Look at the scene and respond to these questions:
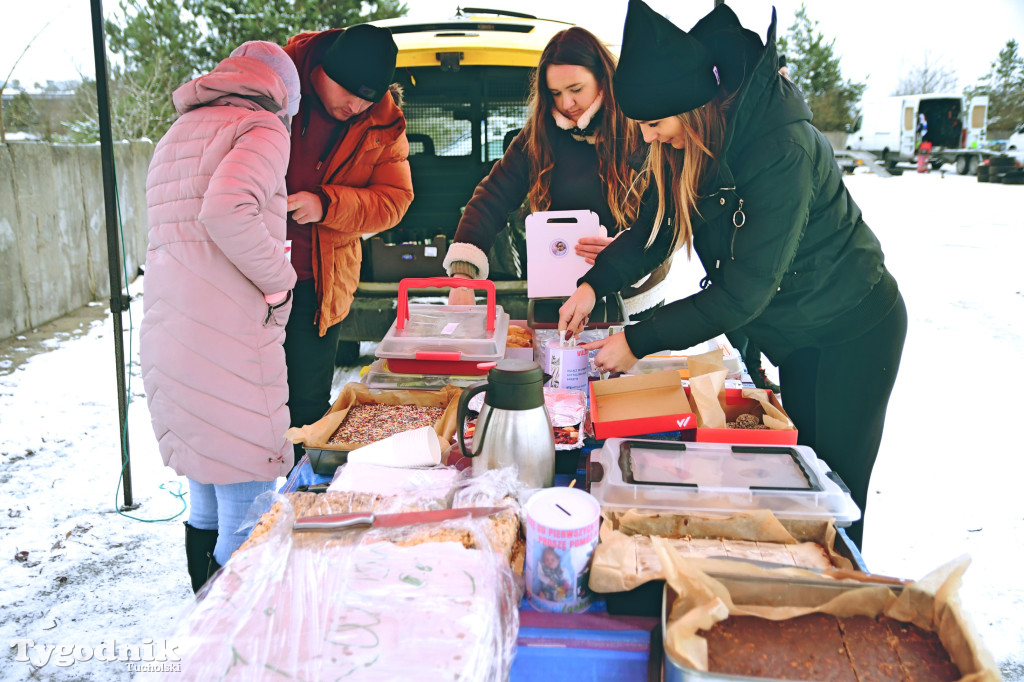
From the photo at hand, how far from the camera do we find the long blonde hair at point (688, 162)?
5.67 ft

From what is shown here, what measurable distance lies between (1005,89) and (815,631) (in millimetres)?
39043

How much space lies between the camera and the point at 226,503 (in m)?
2.05

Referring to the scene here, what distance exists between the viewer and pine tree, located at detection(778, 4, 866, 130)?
34500mm

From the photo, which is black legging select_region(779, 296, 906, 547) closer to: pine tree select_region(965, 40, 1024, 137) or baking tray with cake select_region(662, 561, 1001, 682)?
baking tray with cake select_region(662, 561, 1001, 682)

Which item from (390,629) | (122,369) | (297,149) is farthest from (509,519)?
(122,369)

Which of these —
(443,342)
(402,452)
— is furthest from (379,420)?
(443,342)

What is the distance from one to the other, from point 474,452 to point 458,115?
9.91 feet

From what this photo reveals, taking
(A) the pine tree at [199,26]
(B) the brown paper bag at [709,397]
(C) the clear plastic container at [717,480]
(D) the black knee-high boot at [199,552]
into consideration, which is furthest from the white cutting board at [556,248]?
(A) the pine tree at [199,26]

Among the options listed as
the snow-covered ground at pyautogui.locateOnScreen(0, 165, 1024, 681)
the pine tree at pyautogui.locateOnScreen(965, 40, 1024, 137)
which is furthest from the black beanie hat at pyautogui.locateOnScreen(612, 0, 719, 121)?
the pine tree at pyautogui.locateOnScreen(965, 40, 1024, 137)

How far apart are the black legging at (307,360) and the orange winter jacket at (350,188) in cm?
5

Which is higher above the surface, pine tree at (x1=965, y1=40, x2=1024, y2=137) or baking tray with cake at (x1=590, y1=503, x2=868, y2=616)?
pine tree at (x1=965, y1=40, x2=1024, y2=137)

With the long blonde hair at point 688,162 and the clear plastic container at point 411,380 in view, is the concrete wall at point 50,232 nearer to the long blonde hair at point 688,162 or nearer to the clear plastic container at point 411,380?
the clear plastic container at point 411,380

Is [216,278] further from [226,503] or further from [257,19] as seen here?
[257,19]

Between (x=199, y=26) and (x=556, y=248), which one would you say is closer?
(x=556, y=248)
